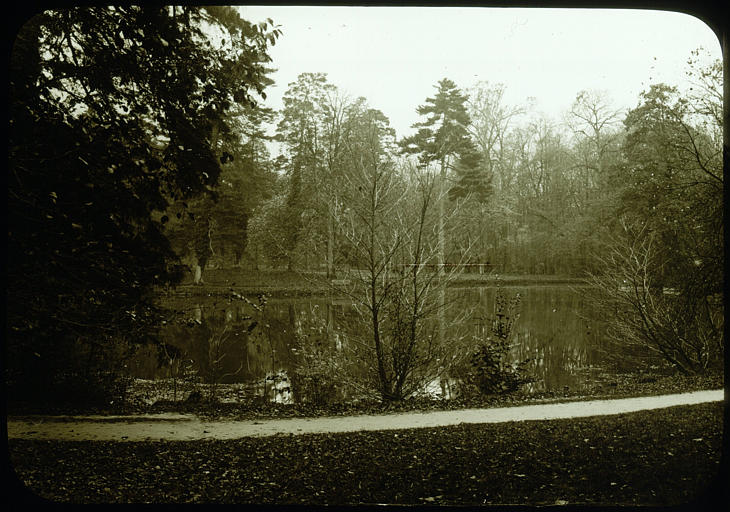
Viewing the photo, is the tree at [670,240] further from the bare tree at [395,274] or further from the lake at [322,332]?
the bare tree at [395,274]

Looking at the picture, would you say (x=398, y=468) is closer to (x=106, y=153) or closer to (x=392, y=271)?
(x=392, y=271)

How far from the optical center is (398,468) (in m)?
3.06

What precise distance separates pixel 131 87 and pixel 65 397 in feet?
8.12

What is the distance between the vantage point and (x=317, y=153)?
424cm

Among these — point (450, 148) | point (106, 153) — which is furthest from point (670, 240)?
point (106, 153)

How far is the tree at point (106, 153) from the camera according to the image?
10.1 feet

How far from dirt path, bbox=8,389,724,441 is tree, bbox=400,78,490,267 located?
1.87m

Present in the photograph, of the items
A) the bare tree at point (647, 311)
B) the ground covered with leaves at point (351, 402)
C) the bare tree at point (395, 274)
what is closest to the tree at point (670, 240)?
the bare tree at point (647, 311)

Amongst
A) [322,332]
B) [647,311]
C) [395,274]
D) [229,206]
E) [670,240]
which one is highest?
[229,206]

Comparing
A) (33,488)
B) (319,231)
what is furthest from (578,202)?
(33,488)

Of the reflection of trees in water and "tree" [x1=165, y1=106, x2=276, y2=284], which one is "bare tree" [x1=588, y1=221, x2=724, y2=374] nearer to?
the reflection of trees in water

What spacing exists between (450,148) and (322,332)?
2154mm

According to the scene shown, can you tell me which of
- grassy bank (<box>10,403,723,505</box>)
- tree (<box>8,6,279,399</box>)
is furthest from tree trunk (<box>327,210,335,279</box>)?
grassy bank (<box>10,403,723,505</box>)

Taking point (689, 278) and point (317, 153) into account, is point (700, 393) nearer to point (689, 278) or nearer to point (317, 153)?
point (689, 278)
